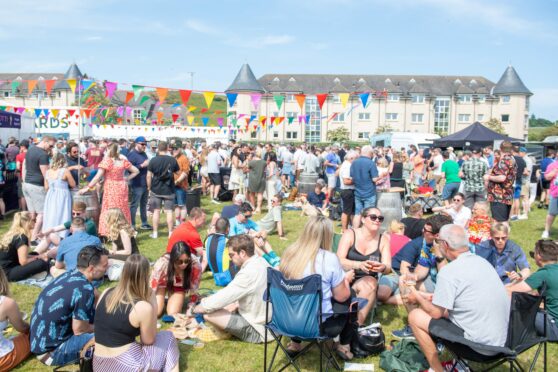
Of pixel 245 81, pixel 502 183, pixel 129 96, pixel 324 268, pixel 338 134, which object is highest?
pixel 245 81

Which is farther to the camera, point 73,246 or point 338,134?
point 338,134

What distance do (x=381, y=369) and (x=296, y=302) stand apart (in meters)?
1.09

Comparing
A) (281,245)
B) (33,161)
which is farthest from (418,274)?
(33,161)

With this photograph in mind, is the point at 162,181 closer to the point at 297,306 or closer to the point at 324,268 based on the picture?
the point at 324,268

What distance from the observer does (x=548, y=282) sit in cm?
387

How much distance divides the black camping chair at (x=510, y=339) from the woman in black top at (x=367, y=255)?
118 centimetres

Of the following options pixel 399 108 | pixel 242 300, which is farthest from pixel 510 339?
pixel 399 108

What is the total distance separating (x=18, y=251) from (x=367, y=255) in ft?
14.0

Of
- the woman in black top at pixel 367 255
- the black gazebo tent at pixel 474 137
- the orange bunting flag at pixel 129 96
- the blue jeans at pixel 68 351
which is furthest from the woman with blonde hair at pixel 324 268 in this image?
the black gazebo tent at pixel 474 137

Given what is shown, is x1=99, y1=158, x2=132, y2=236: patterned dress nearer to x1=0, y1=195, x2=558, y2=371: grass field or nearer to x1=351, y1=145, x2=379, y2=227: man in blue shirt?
x1=0, y1=195, x2=558, y2=371: grass field

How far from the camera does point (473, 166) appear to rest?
8.77 meters

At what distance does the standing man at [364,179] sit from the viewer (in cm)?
807

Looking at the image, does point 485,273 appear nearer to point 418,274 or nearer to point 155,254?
point 418,274

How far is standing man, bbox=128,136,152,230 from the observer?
9.10 m
